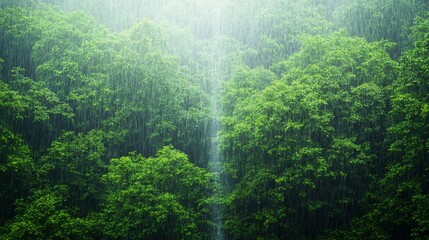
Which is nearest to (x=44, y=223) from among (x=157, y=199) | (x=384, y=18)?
(x=157, y=199)

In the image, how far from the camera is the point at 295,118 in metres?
19.3

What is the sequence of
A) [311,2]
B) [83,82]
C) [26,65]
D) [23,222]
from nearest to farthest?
[23,222]
[83,82]
[26,65]
[311,2]

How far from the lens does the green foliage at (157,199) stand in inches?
740

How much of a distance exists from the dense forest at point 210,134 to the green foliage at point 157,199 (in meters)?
0.07

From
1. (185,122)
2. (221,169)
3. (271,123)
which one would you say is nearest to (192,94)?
(185,122)

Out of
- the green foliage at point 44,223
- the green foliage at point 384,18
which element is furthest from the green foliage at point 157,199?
the green foliage at point 384,18

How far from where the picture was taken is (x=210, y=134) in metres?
24.3

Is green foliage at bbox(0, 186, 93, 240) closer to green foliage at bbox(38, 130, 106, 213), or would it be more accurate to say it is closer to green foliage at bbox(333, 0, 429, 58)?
green foliage at bbox(38, 130, 106, 213)

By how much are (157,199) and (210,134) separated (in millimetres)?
6496

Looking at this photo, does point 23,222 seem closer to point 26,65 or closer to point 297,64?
point 26,65

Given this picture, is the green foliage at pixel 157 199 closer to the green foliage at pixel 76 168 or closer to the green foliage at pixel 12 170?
the green foliage at pixel 76 168

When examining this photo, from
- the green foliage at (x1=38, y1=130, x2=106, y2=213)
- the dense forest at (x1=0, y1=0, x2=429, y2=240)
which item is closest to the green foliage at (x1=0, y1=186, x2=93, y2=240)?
the dense forest at (x1=0, y1=0, x2=429, y2=240)

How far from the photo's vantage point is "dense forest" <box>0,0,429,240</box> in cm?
1803

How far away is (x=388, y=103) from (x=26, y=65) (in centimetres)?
2104
